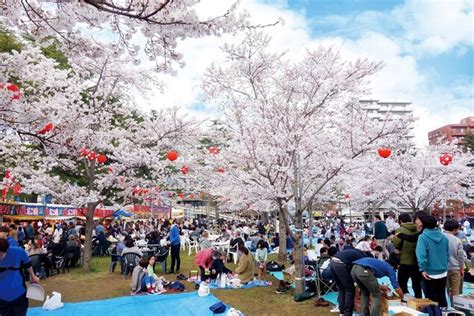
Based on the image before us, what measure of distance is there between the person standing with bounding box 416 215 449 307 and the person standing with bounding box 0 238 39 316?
571cm

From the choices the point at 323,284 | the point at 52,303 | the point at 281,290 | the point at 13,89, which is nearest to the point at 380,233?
the point at 323,284

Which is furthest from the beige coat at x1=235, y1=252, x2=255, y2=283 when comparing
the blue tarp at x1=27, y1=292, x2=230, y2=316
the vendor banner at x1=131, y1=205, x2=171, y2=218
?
the vendor banner at x1=131, y1=205, x2=171, y2=218

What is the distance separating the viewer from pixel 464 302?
5094 mm

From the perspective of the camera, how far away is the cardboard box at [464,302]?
16.4 ft

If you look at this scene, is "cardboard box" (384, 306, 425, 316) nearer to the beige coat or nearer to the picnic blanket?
the picnic blanket

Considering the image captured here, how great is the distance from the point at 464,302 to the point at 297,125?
462cm

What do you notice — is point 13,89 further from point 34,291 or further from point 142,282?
point 142,282

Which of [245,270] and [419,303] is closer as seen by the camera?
[419,303]

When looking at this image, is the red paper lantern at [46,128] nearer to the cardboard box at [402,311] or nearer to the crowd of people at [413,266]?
the crowd of people at [413,266]

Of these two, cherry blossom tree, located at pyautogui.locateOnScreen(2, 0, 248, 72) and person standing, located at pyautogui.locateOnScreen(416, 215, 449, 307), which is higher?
cherry blossom tree, located at pyautogui.locateOnScreen(2, 0, 248, 72)

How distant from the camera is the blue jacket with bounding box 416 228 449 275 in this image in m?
5.07

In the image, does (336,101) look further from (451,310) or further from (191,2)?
(191,2)

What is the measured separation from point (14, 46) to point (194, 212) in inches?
1518

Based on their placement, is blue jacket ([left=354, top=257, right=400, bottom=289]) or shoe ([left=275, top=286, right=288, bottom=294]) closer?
blue jacket ([left=354, top=257, right=400, bottom=289])
